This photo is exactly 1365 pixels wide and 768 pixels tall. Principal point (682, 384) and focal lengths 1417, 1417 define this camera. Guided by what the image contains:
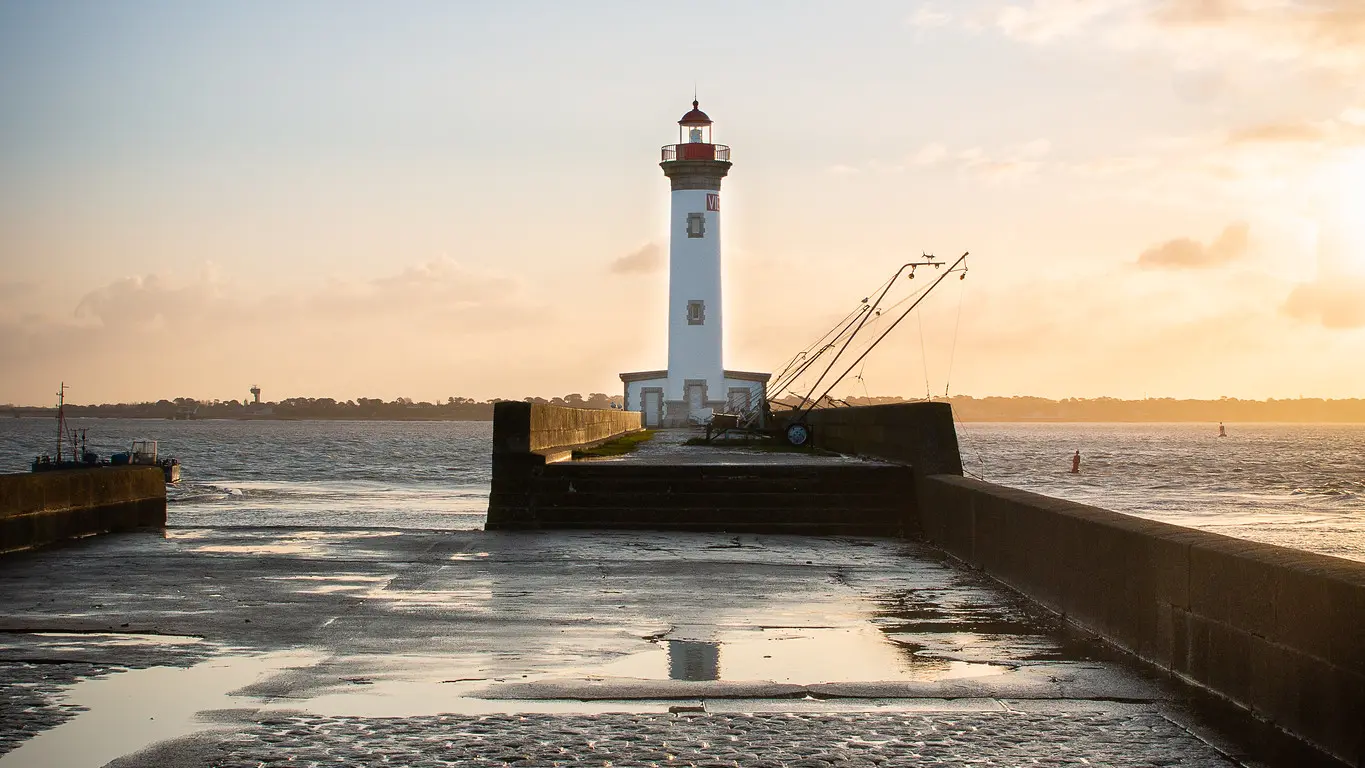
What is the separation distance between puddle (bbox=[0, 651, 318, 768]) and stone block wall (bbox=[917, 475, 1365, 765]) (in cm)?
457

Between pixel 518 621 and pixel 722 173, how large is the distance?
51.9 meters

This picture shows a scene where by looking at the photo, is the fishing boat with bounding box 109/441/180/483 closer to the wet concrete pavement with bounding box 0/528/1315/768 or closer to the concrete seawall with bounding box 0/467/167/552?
the concrete seawall with bounding box 0/467/167/552

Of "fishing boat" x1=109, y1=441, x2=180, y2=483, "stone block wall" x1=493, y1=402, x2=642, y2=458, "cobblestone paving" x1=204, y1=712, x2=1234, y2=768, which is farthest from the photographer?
"fishing boat" x1=109, y1=441, x2=180, y2=483

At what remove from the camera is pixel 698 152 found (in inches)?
2344

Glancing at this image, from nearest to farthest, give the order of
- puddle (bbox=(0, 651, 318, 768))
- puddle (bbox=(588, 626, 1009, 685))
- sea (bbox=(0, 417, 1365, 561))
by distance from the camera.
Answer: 1. puddle (bbox=(0, 651, 318, 768))
2. puddle (bbox=(588, 626, 1009, 685))
3. sea (bbox=(0, 417, 1365, 561))

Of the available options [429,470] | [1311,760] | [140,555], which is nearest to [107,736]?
[1311,760]

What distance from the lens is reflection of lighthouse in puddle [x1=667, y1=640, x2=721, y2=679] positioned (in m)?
7.29

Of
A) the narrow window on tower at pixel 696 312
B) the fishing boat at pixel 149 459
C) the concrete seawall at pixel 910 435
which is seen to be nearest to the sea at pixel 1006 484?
the fishing boat at pixel 149 459

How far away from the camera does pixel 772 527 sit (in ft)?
54.0

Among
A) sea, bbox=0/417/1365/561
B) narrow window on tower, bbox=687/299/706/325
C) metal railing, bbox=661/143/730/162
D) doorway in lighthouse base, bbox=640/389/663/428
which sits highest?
metal railing, bbox=661/143/730/162

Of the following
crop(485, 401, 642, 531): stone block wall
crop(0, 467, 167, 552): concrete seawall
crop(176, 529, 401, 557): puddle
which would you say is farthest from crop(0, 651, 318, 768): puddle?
crop(485, 401, 642, 531): stone block wall

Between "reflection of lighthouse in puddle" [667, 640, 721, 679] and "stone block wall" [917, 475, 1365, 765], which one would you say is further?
"reflection of lighthouse in puddle" [667, 640, 721, 679]

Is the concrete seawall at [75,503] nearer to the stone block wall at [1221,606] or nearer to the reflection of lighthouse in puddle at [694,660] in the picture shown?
the reflection of lighthouse in puddle at [694,660]

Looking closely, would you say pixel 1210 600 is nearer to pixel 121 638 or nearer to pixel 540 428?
pixel 121 638
